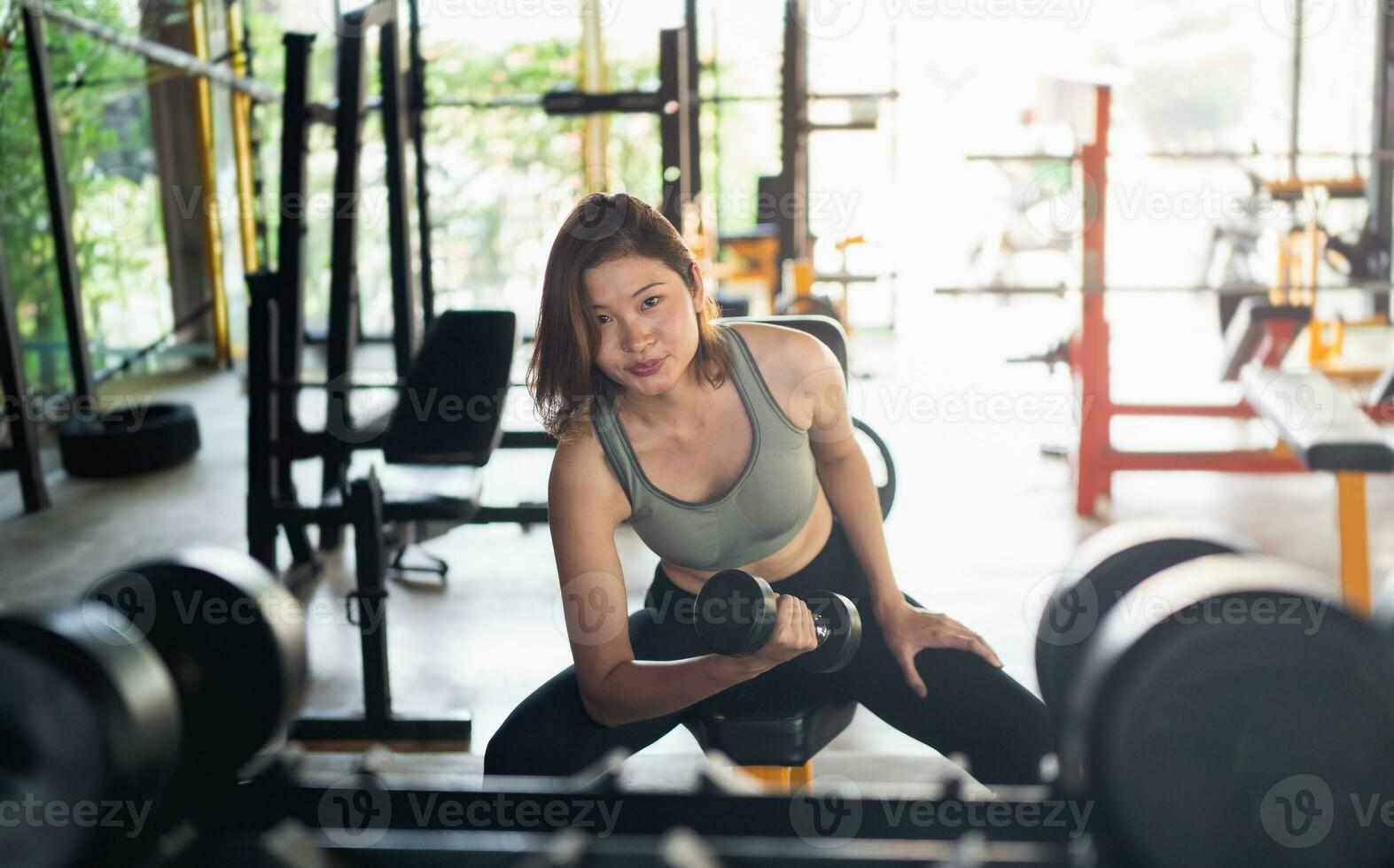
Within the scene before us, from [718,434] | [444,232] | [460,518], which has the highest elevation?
[444,232]

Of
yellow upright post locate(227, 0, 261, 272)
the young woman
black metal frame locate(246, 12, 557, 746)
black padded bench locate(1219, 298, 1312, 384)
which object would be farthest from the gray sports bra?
yellow upright post locate(227, 0, 261, 272)

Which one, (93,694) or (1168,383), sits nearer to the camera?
(93,694)

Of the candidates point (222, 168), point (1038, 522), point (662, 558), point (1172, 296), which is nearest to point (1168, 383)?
point (1038, 522)

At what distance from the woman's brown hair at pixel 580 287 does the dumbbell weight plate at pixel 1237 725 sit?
836mm

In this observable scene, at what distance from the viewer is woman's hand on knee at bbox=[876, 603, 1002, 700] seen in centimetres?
142

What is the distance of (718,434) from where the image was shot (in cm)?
146

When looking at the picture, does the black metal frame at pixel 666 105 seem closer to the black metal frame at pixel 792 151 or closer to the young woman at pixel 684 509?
the black metal frame at pixel 792 151

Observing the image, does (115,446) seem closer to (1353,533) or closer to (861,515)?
(861,515)

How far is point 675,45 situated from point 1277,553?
2267 millimetres

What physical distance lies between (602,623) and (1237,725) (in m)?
0.76

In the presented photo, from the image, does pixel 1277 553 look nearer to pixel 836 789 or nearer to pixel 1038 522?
pixel 1038 522

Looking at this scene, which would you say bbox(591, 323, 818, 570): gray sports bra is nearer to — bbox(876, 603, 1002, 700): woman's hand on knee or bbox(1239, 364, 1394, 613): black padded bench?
bbox(876, 603, 1002, 700): woman's hand on knee

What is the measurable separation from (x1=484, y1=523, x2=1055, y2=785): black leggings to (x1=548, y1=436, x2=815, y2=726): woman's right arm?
1.9 inches

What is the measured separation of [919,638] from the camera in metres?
1.45
